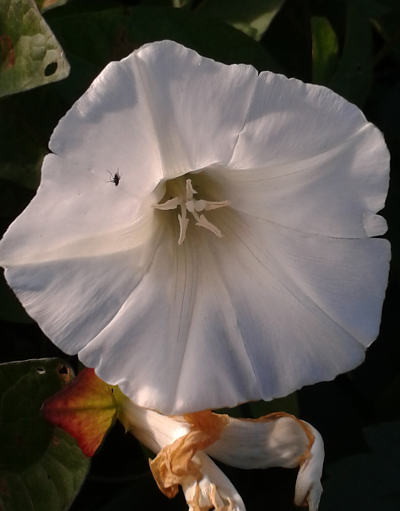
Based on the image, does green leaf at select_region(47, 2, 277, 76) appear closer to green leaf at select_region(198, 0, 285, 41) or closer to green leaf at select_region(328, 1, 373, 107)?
green leaf at select_region(198, 0, 285, 41)

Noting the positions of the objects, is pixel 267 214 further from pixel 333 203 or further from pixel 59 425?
pixel 59 425

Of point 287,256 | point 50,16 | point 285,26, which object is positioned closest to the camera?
point 287,256

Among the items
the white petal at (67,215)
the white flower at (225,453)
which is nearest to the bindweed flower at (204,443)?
the white flower at (225,453)

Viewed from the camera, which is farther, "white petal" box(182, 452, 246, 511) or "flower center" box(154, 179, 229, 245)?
"flower center" box(154, 179, 229, 245)

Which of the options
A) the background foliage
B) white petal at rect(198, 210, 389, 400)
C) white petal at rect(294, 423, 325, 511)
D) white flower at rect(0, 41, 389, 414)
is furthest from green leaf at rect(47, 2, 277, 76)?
white petal at rect(294, 423, 325, 511)

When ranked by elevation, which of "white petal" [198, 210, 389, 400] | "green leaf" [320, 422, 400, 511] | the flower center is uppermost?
the flower center

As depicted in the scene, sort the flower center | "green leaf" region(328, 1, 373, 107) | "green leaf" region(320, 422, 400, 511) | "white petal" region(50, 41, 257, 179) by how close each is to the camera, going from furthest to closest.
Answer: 1. "green leaf" region(328, 1, 373, 107)
2. "green leaf" region(320, 422, 400, 511)
3. the flower center
4. "white petal" region(50, 41, 257, 179)

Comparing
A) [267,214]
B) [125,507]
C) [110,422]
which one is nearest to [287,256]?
[267,214]
